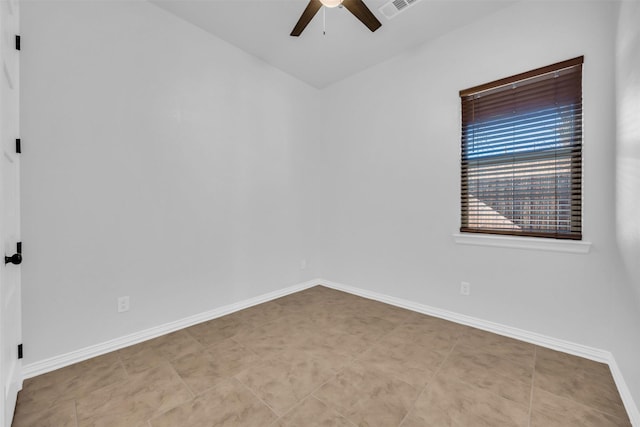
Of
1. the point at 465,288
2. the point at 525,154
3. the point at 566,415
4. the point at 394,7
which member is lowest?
the point at 566,415

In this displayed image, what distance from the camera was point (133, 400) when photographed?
1.57m

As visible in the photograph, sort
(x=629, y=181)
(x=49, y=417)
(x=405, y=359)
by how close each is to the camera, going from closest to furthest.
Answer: (x=49, y=417) → (x=629, y=181) → (x=405, y=359)

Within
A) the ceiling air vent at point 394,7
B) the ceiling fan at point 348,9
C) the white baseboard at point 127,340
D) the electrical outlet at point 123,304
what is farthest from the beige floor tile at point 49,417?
the ceiling air vent at point 394,7

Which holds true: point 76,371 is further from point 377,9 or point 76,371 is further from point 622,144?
point 622,144

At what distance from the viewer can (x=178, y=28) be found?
2500 mm

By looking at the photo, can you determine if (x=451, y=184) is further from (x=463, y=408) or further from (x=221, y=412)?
(x=221, y=412)

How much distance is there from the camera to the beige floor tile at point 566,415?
1.41 metres

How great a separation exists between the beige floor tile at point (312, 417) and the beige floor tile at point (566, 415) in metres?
1.00

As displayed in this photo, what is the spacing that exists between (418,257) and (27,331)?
10.5 ft

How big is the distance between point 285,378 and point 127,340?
1.38 meters

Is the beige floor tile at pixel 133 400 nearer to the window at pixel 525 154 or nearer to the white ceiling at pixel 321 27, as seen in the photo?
the window at pixel 525 154

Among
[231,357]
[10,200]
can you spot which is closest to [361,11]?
[10,200]

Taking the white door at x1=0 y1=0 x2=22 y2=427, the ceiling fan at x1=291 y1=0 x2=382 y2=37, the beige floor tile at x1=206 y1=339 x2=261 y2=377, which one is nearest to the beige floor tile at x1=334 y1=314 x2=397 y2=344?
the beige floor tile at x1=206 y1=339 x2=261 y2=377

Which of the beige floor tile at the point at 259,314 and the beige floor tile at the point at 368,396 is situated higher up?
the beige floor tile at the point at 259,314
